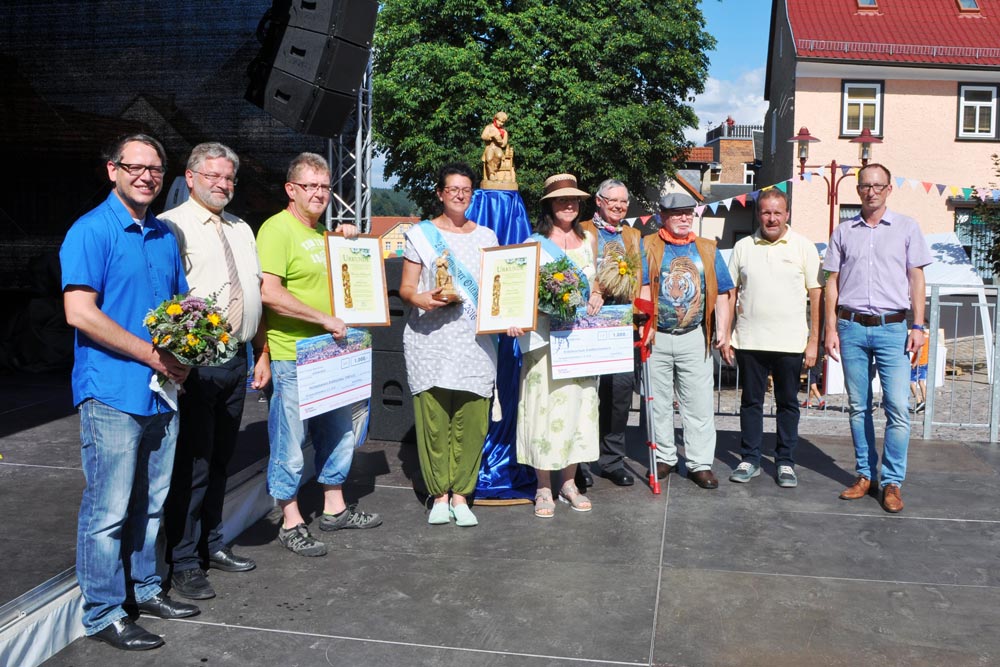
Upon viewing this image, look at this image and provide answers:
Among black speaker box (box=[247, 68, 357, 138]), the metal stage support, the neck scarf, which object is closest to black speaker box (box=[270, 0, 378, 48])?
black speaker box (box=[247, 68, 357, 138])

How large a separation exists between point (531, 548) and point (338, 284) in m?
1.57

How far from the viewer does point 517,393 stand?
5.67m

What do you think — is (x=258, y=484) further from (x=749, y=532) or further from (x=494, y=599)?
(x=749, y=532)

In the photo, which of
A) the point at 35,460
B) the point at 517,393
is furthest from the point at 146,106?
the point at 517,393

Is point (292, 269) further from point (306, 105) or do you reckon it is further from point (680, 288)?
point (306, 105)

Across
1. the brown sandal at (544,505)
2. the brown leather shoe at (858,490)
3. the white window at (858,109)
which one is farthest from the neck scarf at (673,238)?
the white window at (858,109)

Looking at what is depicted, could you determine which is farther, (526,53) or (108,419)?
(526,53)

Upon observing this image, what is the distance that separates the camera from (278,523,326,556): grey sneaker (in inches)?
171

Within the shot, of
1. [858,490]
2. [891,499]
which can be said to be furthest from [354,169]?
[891,499]

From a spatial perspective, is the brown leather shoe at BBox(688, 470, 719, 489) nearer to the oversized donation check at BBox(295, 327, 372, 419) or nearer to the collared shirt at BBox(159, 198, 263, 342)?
the oversized donation check at BBox(295, 327, 372, 419)

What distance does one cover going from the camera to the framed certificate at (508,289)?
4.54 metres

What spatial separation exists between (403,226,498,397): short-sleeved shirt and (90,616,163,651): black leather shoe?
1820 millimetres

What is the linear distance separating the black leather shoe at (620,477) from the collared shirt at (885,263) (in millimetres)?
1629

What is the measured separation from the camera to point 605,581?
13.4 feet
